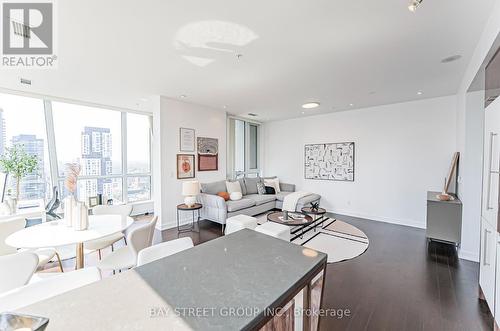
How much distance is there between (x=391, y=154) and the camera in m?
4.97

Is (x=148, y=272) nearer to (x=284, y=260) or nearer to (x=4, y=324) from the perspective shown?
(x=4, y=324)

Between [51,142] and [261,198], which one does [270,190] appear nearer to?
[261,198]

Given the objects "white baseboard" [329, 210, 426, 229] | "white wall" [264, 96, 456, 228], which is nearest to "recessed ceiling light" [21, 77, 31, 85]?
"white wall" [264, 96, 456, 228]

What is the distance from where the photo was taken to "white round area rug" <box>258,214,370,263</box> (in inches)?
130

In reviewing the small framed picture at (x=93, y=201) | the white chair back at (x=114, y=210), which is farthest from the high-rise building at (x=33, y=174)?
the white chair back at (x=114, y=210)

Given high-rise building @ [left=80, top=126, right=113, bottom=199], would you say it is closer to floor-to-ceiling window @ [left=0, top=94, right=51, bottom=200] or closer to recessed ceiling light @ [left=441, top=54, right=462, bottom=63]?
floor-to-ceiling window @ [left=0, top=94, right=51, bottom=200]

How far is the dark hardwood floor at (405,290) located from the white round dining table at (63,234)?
50 centimetres

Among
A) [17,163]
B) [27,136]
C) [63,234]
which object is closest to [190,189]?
[63,234]

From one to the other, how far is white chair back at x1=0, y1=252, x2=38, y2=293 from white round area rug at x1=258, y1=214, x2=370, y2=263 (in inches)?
123

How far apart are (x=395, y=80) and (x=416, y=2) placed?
220 centimetres

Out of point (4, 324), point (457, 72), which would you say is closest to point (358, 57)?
point (457, 72)

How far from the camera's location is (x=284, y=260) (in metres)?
1.13

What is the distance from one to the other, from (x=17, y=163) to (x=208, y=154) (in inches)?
137

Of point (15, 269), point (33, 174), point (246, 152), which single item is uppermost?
point (246, 152)
